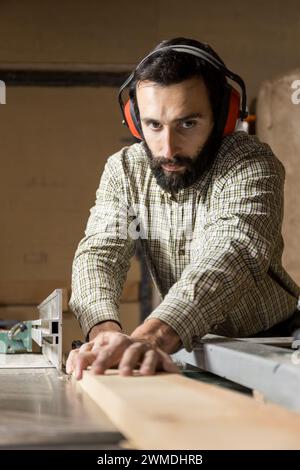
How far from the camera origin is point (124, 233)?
229cm

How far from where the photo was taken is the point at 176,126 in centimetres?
212

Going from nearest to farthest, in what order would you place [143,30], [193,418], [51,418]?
[193,418] → [51,418] → [143,30]

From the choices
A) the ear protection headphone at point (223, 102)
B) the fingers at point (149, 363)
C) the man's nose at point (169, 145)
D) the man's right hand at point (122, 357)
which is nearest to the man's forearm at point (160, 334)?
the man's right hand at point (122, 357)

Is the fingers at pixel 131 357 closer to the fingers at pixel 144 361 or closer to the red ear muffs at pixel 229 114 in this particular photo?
the fingers at pixel 144 361

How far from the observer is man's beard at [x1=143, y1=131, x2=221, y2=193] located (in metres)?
2.17

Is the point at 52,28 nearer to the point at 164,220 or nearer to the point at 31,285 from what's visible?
the point at 31,285

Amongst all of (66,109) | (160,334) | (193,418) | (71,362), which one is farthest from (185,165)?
(66,109)

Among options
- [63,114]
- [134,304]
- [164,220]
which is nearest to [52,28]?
[63,114]

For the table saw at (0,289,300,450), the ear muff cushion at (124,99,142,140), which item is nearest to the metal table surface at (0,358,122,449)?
the table saw at (0,289,300,450)

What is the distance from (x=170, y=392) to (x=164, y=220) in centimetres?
125

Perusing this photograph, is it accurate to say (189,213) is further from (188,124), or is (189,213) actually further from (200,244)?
(188,124)

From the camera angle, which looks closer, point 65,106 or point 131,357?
point 131,357

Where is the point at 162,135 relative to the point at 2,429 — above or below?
above

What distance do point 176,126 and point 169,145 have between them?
0.06 meters
